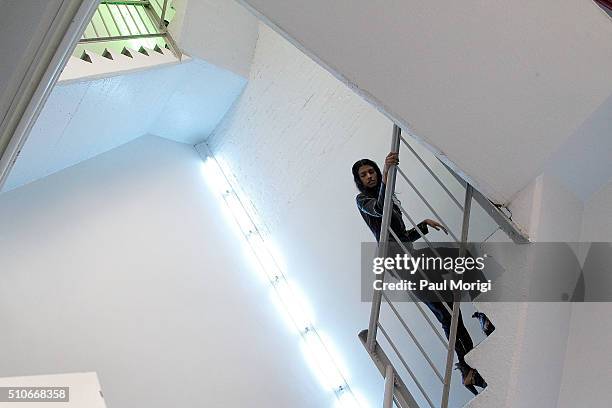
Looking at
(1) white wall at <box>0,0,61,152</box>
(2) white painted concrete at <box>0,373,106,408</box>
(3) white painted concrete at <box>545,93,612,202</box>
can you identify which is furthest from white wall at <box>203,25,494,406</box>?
(1) white wall at <box>0,0,61,152</box>

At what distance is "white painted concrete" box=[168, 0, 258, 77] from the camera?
18.6 feet

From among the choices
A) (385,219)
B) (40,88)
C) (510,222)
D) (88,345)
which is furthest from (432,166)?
(40,88)

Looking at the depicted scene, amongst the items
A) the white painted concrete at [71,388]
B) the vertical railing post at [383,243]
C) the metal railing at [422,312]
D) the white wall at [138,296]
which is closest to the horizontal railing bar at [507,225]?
the metal railing at [422,312]

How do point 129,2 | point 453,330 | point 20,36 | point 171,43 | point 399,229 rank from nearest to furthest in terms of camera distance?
point 20,36, point 453,330, point 399,229, point 171,43, point 129,2

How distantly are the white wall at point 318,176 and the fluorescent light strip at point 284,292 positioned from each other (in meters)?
0.08

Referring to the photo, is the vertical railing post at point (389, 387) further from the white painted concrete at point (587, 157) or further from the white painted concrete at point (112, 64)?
the white painted concrete at point (112, 64)

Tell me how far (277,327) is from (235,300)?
14.3 inches

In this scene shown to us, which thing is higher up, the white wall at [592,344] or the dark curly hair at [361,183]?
the dark curly hair at [361,183]

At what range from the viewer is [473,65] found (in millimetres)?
2480

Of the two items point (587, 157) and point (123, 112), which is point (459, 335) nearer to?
point (587, 157)

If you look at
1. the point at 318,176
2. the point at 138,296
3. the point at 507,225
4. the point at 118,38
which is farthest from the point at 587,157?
Answer: the point at 118,38

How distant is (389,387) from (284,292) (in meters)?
2.69

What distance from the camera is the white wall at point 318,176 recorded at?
4898 millimetres

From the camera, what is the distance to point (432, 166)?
4480 millimetres
